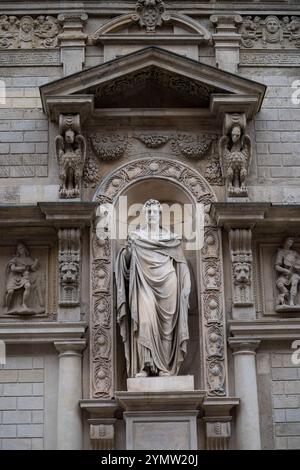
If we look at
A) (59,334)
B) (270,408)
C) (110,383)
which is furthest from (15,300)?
(270,408)

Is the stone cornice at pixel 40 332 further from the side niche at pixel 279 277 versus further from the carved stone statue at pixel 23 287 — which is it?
the side niche at pixel 279 277

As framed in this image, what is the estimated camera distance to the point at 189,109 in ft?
42.6

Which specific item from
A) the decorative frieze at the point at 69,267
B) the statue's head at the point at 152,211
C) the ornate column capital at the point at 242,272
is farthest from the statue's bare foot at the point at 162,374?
the statue's head at the point at 152,211

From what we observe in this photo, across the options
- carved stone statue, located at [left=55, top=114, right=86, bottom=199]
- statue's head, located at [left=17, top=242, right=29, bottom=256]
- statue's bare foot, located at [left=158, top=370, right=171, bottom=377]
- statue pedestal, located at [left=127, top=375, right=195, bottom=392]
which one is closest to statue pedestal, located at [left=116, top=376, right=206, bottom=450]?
statue pedestal, located at [left=127, top=375, right=195, bottom=392]

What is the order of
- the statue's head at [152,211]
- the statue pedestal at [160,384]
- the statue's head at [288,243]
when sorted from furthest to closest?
the statue's head at [288,243]
the statue's head at [152,211]
the statue pedestal at [160,384]

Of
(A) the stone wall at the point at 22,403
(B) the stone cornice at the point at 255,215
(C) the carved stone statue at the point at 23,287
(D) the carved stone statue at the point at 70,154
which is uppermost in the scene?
(D) the carved stone statue at the point at 70,154

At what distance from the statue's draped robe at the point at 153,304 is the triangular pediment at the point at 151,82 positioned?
2003 mm

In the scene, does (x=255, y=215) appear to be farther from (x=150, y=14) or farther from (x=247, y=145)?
(x=150, y=14)

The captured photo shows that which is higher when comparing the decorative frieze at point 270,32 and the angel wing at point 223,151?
the decorative frieze at point 270,32

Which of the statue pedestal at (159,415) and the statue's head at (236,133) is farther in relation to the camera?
the statue's head at (236,133)

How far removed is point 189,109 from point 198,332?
2.97 metres

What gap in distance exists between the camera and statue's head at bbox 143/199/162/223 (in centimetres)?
1232

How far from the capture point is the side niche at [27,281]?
474 inches

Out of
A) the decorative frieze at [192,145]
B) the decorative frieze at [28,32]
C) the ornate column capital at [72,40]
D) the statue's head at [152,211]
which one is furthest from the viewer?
the decorative frieze at [28,32]
